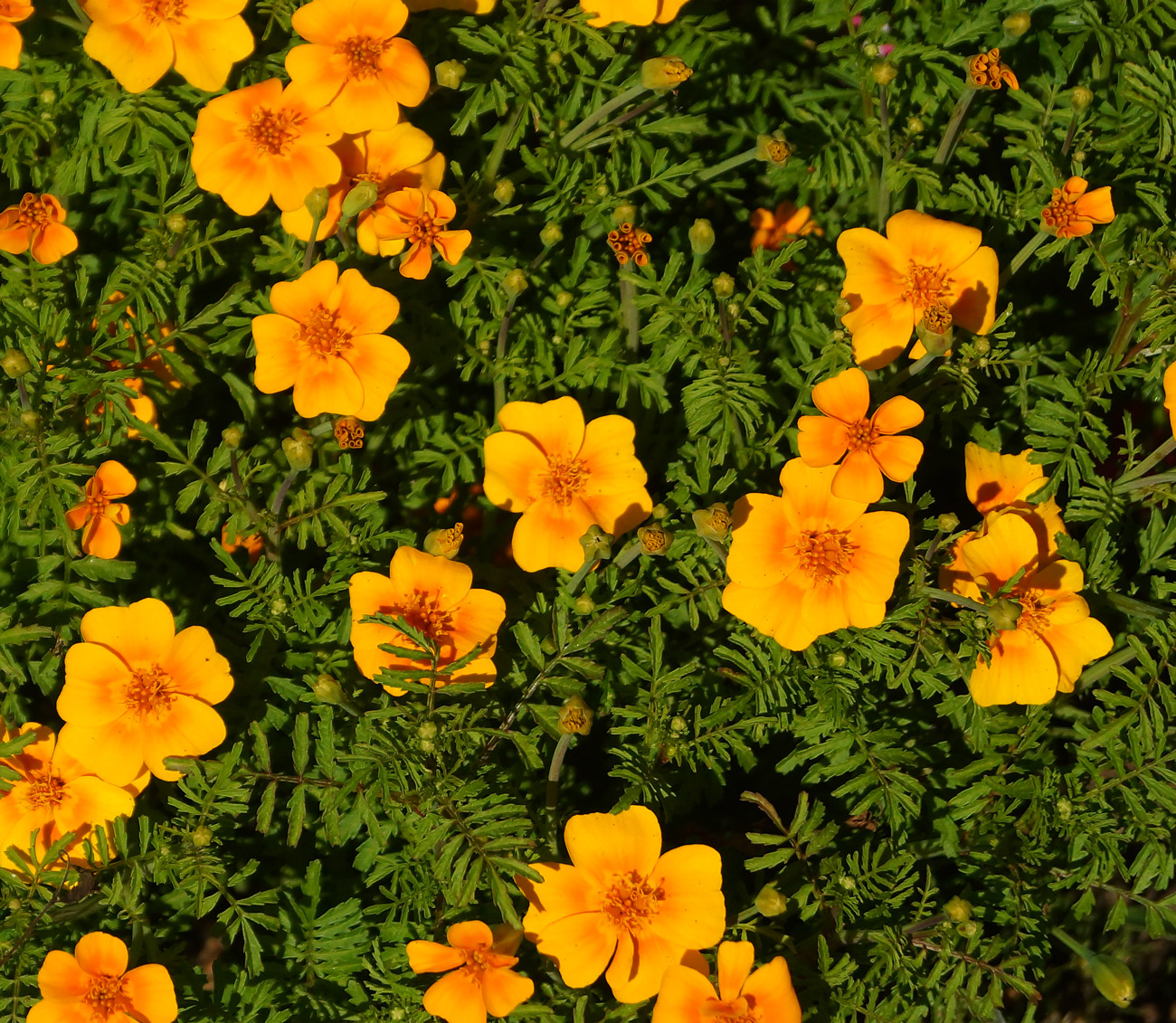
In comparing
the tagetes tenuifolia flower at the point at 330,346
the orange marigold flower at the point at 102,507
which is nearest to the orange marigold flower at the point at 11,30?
the tagetes tenuifolia flower at the point at 330,346

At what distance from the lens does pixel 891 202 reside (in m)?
2.71

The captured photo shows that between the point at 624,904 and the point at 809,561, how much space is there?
80cm

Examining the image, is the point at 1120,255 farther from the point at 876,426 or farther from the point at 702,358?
the point at 702,358

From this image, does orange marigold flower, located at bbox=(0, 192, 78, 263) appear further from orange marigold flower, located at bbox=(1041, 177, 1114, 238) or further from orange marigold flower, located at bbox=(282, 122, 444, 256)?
orange marigold flower, located at bbox=(1041, 177, 1114, 238)

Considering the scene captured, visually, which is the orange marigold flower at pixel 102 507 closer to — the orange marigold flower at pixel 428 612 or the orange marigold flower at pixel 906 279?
the orange marigold flower at pixel 428 612

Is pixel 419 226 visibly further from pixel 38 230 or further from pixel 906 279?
pixel 906 279

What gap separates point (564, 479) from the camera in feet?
7.69

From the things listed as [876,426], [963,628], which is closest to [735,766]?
[963,628]

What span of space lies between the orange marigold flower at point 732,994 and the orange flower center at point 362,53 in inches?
76.5

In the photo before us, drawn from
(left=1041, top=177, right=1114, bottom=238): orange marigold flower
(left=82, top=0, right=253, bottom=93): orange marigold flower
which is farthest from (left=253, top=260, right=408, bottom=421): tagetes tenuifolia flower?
(left=1041, top=177, right=1114, bottom=238): orange marigold flower

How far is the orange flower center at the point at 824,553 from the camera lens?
222cm

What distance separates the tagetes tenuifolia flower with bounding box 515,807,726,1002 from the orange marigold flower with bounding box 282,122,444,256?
135cm

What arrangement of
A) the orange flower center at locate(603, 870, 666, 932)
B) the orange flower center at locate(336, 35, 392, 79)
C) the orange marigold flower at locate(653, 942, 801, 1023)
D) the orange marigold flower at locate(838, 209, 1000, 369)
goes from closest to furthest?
the orange marigold flower at locate(653, 942, 801, 1023), the orange flower center at locate(603, 870, 666, 932), the orange flower center at locate(336, 35, 392, 79), the orange marigold flower at locate(838, 209, 1000, 369)

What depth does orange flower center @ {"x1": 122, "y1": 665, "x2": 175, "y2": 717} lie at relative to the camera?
223 centimetres
